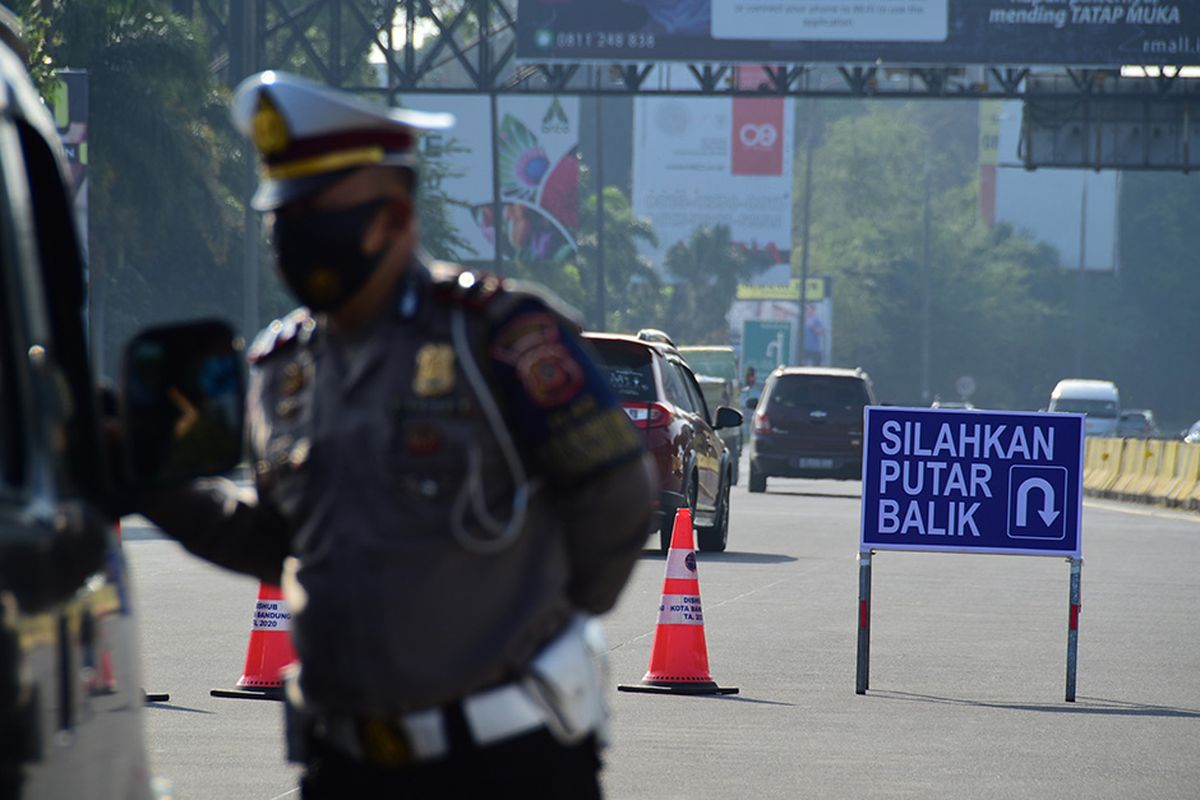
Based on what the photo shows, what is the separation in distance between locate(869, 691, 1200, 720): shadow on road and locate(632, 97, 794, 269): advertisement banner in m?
111

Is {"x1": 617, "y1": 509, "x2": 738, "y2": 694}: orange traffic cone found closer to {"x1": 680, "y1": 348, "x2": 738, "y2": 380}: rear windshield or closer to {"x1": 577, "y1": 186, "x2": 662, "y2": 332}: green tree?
{"x1": 680, "y1": 348, "x2": 738, "y2": 380}: rear windshield

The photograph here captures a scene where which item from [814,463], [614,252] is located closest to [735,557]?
[814,463]

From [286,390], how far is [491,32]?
140 feet

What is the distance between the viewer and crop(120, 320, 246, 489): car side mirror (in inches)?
137

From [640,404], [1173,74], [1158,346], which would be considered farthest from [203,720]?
[1158,346]

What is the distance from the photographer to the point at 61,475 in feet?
10.8

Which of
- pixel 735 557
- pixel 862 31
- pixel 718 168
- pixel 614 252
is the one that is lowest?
pixel 614 252

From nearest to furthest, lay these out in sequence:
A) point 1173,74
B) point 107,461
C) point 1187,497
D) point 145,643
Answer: point 107,461
point 145,643
point 1187,497
point 1173,74

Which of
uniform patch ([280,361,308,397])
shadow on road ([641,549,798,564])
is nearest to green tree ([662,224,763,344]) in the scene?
shadow on road ([641,549,798,564])

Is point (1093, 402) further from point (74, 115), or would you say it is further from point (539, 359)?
point (539, 359)

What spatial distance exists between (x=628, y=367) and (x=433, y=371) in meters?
16.1

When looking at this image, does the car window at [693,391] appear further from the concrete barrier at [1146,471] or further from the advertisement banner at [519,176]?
the advertisement banner at [519,176]

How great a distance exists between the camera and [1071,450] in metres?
11.3

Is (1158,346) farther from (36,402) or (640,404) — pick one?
(36,402)
